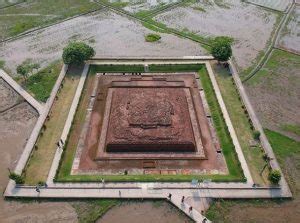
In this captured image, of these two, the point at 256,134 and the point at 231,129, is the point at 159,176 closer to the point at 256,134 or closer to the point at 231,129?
the point at 231,129

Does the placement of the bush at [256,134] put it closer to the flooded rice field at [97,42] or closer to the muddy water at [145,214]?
the muddy water at [145,214]

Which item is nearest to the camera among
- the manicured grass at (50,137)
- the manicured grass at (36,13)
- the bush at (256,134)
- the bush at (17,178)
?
the bush at (17,178)

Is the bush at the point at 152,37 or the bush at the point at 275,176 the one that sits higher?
the bush at the point at 152,37

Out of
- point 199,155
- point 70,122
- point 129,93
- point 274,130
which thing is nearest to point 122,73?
point 129,93

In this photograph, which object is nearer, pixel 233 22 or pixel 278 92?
pixel 278 92

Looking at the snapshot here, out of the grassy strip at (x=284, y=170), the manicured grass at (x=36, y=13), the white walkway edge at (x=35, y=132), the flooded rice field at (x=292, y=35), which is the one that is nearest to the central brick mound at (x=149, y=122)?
the grassy strip at (x=284, y=170)

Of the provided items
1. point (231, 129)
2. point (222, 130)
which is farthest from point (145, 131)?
point (231, 129)
